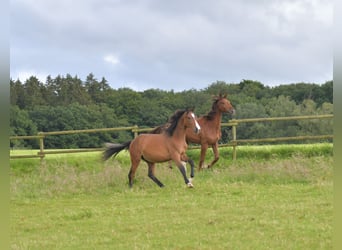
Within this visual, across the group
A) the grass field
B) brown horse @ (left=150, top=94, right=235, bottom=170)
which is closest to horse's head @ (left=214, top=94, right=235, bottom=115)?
brown horse @ (left=150, top=94, right=235, bottom=170)

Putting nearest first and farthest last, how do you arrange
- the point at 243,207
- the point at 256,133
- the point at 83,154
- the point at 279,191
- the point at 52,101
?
the point at 243,207
the point at 279,191
the point at 83,154
the point at 256,133
the point at 52,101

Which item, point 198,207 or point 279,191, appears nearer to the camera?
point 198,207

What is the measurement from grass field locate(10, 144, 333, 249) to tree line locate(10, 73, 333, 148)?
27.8ft

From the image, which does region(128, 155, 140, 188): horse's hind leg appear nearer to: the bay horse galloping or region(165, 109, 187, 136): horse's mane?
region(165, 109, 187, 136): horse's mane

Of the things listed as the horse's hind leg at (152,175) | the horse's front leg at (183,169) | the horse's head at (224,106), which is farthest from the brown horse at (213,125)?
the horse's front leg at (183,169)

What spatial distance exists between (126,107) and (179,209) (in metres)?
32.8

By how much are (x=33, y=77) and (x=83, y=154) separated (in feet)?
86.8

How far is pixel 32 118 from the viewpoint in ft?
96.5

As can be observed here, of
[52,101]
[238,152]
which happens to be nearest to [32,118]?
[52,101]

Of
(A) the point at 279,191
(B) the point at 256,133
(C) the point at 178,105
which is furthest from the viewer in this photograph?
(C) the point at 178,105

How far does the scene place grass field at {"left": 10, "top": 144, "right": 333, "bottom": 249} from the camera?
499 centimetres

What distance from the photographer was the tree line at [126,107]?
26328mm

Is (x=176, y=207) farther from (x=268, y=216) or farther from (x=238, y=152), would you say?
(x=238, y=152)

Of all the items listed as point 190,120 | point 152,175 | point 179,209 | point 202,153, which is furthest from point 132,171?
point 179,209
